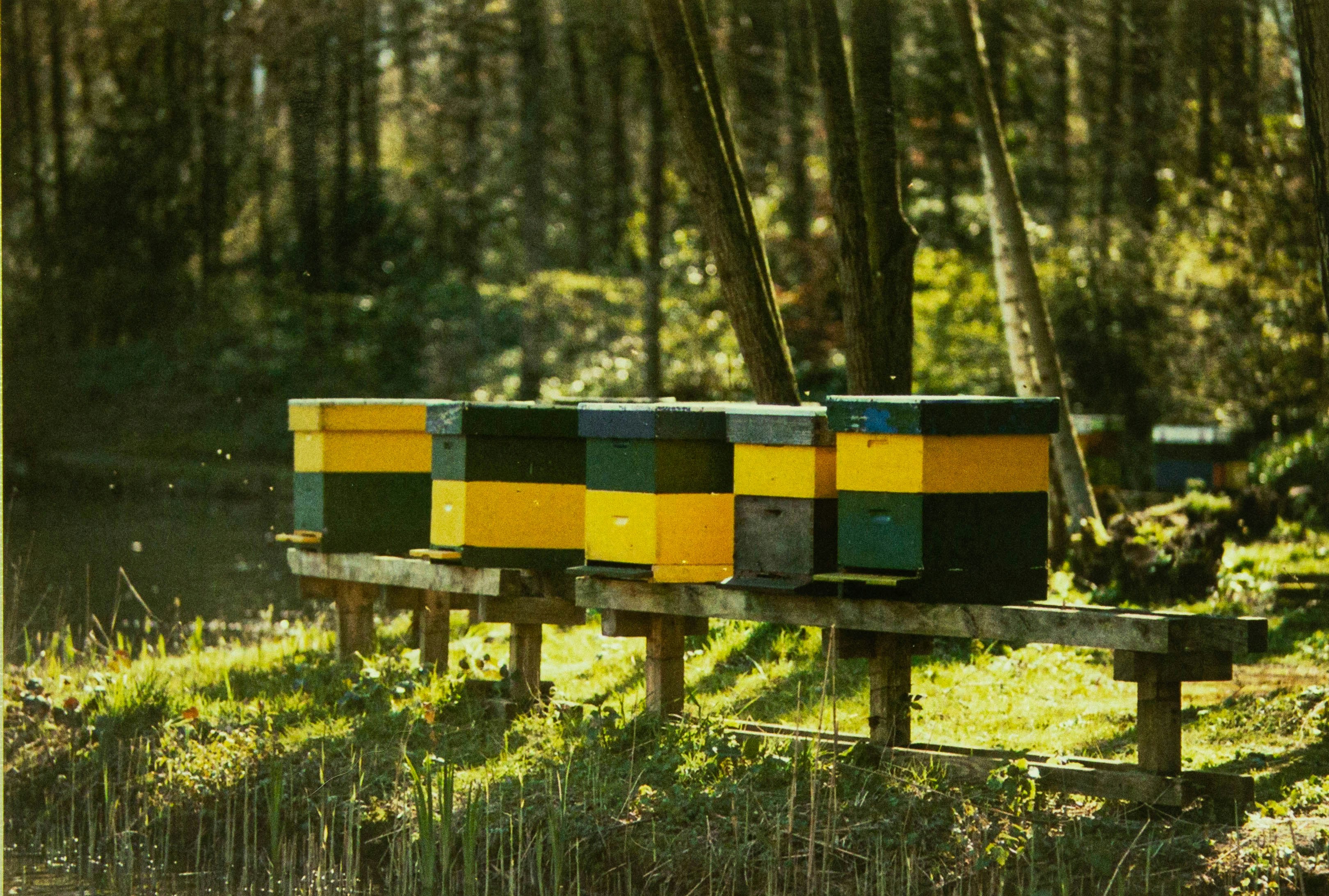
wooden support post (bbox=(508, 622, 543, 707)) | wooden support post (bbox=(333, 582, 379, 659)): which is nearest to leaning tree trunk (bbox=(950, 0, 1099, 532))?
wooden support post (bbox=(333, 582, 379, 659))

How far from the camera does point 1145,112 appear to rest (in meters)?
25.9

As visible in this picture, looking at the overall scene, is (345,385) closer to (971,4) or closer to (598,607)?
(971,4)

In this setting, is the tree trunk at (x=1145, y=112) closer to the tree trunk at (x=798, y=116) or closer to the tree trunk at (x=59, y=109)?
the tree trunk at (x=798, y=116)

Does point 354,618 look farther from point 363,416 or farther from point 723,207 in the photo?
point 723,207

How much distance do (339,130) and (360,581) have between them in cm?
2407

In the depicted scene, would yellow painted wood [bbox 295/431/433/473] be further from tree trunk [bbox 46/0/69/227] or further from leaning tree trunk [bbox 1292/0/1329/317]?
tree trunk [bbox 46/0/69/227]

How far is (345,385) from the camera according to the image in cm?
3106

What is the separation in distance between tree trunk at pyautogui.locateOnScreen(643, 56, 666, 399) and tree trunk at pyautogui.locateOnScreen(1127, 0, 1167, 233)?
6.65 metres

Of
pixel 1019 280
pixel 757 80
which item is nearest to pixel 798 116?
pixel 757 80

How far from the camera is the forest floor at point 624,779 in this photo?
5.22 metres

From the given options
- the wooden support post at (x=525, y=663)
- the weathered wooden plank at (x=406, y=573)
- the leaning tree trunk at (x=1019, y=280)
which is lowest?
the wooden support post at (x=525, y=663)

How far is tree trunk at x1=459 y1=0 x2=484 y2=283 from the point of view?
97.9 feet

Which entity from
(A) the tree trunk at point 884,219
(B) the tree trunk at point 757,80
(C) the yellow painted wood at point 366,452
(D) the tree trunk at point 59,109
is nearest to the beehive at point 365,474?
(C) the yellow painted wood at point 366,452

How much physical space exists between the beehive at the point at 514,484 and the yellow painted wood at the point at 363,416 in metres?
0.84
